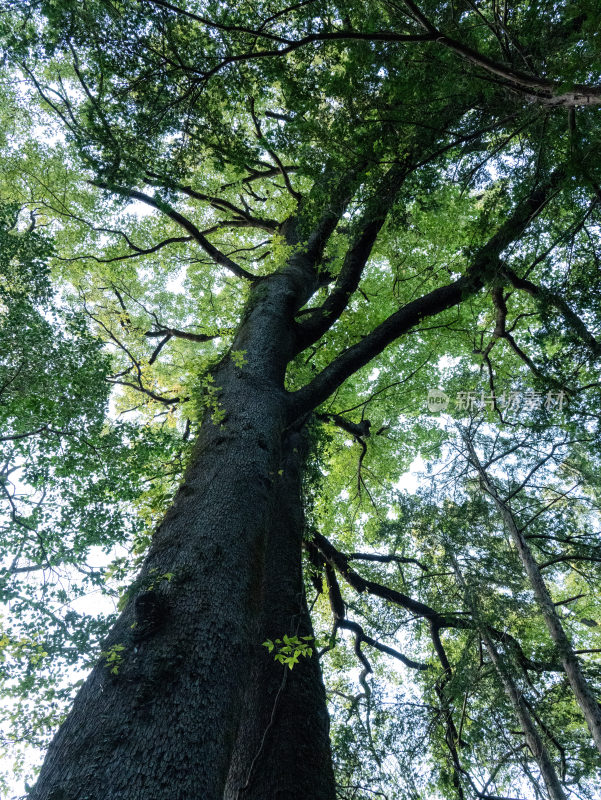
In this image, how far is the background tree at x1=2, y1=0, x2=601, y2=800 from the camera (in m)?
1.80

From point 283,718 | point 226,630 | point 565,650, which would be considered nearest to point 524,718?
point 565,650

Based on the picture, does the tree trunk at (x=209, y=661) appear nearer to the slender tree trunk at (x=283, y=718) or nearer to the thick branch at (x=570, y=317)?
the slender tree trunk at (x=283, y=718)

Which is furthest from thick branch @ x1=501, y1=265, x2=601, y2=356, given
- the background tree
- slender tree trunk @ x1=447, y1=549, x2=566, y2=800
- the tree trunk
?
slender tree trunk @ x1=447, y1=549, x2=566, y2=800

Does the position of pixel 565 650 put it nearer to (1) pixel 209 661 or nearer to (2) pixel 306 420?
(2) pixel 306 420

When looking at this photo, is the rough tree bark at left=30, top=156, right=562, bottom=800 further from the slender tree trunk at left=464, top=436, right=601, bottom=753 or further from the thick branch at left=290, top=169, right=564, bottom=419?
the slender tree trunk at left=464, top=436, right=601, bottom=753

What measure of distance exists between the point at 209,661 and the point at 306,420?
2.58 metres

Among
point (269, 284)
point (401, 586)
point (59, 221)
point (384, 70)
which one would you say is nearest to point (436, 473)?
point (401, 586)

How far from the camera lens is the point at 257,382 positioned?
3.60 m

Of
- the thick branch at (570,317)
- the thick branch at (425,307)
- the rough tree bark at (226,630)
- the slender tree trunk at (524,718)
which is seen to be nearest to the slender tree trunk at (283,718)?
the rough tree bark at (226,630)

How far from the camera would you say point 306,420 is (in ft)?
13.3

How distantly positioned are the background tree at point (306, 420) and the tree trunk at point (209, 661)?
1cm

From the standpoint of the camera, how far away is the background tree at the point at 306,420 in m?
1.80

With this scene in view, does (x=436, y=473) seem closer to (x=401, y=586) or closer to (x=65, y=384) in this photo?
(x=401, y=586)

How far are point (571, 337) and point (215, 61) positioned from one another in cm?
417
